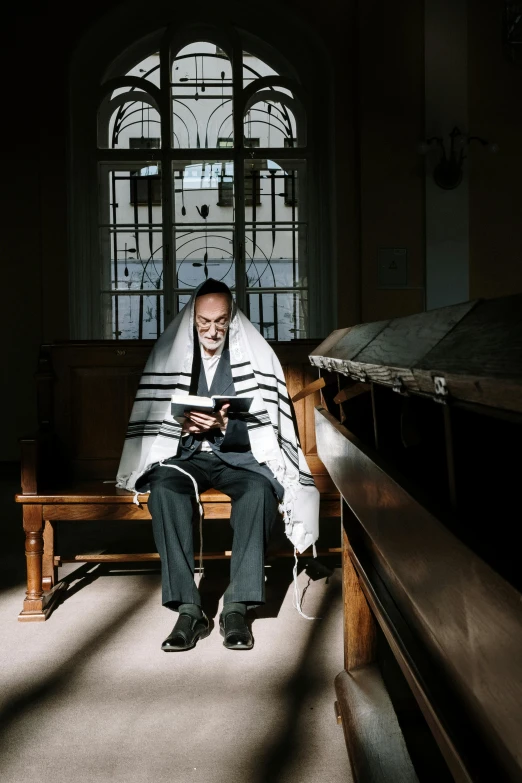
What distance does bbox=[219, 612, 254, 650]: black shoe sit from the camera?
7.92ft

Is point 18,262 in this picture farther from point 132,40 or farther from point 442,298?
point 442,298

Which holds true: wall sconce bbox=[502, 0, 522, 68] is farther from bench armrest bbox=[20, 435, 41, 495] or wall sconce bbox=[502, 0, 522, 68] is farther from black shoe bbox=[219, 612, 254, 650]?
black shoe bbox=[219, 612, 254, 650]

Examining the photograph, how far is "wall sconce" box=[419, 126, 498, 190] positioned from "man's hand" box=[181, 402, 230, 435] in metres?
3.71

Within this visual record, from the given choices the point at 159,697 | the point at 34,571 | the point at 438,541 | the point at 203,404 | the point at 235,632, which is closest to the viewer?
the point at 438,541

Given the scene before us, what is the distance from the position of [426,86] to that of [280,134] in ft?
4.45

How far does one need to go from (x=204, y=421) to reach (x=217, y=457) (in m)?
0.18

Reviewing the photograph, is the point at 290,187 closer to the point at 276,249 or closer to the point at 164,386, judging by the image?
the point at 276,249

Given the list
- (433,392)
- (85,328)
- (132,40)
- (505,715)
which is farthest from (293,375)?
(132,40)

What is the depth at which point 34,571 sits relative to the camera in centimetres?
276

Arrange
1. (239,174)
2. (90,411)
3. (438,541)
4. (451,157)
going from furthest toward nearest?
1. (239,174)
2. (451,157)
3. (90,411)
4. (438,541)

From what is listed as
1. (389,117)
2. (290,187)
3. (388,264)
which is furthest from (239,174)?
(388,264)

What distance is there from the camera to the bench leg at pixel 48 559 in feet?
9.77

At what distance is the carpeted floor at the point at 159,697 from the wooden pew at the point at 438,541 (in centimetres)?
20

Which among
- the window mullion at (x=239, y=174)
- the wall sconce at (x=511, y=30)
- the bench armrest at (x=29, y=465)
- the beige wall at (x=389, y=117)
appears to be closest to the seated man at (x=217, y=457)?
the bench armrest at (x=29, y=465)
